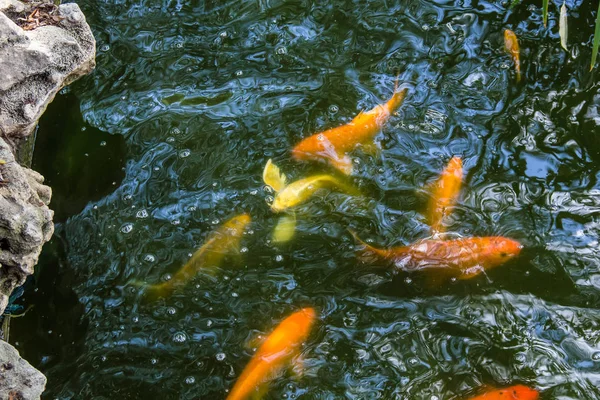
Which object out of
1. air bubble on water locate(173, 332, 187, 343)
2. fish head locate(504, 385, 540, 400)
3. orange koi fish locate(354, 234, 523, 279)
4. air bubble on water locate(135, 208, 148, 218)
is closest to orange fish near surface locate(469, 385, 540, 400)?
fish head locate(504, 385, 540, 400)

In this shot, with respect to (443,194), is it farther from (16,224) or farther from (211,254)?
(16,224)

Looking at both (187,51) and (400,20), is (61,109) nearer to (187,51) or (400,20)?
(187,51)

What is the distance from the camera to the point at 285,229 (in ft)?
11.1

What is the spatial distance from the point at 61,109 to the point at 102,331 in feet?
5.35

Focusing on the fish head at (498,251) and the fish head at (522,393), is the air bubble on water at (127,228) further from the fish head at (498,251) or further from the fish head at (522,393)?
the fish head at (522,393)

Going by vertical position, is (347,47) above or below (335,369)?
above

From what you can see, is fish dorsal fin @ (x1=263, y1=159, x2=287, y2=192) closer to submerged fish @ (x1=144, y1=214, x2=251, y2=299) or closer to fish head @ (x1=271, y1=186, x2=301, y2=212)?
fish head @ (x1=271, y1=186, x2=301, y2=212)

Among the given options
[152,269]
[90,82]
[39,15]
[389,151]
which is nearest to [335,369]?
[152,269]

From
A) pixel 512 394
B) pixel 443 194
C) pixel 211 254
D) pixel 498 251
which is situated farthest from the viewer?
pixel 443 194

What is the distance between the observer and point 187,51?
436 cm

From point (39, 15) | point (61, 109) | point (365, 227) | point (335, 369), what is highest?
point (39, 15)

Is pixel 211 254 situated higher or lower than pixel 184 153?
lower

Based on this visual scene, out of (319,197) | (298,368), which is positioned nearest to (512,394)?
(298,368)

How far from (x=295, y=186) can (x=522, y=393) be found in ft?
5.13
